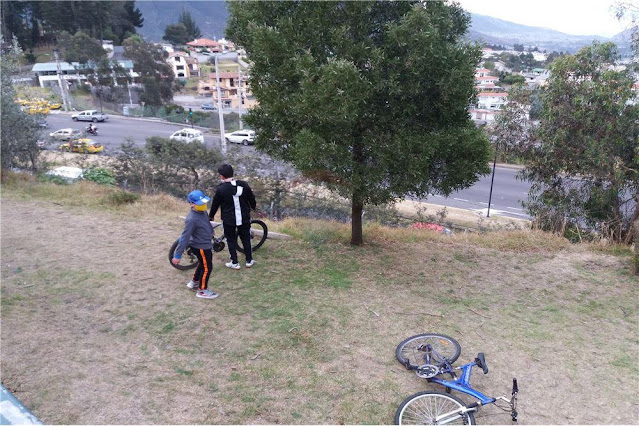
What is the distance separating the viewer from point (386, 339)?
16.2 ft

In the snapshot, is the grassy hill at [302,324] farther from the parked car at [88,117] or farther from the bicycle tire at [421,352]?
the parked car at [88,117]

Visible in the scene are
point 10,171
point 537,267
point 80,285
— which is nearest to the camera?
point 80,285

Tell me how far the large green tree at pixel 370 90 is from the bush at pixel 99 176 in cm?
812

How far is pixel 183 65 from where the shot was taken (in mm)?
75062

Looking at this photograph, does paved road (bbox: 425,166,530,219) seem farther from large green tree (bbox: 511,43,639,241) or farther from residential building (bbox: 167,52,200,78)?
residential building (bbox: 167,52,200,78)

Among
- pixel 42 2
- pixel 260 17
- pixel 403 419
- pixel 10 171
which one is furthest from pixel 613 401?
pixel 42 2

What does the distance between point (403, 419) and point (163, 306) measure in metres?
3.23

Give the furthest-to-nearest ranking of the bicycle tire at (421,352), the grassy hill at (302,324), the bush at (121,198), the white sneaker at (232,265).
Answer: the bush at (121,198)
the white sneaker at (232,265)
the bicycle tire at (421,352)
the grassy hill at (302,324)

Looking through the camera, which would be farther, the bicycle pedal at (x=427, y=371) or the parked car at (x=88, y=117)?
the parked car at (x=88, y=117)

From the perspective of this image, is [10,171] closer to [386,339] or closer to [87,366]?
[87,366]

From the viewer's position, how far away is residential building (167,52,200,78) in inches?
2880

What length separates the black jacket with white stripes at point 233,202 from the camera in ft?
19.4

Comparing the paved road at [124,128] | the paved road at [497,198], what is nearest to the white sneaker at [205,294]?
the paved road at [497,198]

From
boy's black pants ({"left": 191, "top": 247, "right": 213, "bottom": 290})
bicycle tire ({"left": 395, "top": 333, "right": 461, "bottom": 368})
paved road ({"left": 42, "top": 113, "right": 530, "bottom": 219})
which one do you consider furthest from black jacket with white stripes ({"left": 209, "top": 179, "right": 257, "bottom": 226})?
paved road ({"left": 42, "top": 113, "right": 530, "bottom": 219})
